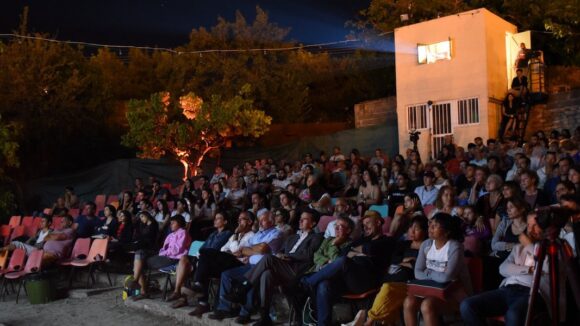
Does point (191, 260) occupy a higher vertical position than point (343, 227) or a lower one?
lower

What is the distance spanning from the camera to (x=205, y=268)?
6.96 m

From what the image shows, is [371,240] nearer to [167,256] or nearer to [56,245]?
[167,256]

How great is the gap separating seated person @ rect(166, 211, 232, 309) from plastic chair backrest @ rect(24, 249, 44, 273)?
2627 millimetres

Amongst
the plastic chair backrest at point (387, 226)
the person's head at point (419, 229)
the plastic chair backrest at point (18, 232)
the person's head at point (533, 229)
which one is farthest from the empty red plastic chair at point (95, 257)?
the person's head at point (533, 229)

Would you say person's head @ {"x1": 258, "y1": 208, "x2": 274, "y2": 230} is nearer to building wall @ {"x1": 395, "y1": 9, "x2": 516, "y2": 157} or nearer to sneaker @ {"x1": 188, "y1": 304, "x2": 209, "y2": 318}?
sneaker @ {"x1": 188, "y1": 304, "x2": 209, "y2": 318}

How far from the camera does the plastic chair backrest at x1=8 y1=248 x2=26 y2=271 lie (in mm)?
9562

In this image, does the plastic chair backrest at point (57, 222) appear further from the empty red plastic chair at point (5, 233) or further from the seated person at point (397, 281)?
the seated person at point (397, 281)

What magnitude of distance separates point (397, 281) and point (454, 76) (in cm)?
1000

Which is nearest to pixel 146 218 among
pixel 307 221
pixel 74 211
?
pixel 307 221

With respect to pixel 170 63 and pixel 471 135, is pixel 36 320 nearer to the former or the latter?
pixel 471 135

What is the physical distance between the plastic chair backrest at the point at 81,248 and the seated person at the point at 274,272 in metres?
4.25

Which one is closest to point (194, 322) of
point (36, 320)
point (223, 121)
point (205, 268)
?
point (205, 268)

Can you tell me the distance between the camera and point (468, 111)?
Answer: 47.7 ft

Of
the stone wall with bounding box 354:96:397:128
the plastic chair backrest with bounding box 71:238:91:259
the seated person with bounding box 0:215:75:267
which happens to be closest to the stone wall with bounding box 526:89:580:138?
the stone wall with bounding box 354:96:397:128
